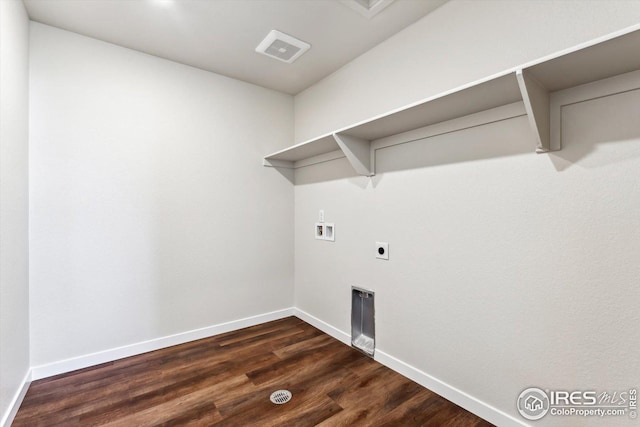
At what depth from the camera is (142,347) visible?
8.19ft

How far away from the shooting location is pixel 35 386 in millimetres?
2020

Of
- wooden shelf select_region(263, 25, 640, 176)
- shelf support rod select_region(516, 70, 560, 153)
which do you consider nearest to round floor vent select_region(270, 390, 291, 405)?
wooden shelf select_region(263, 25, 640, 176)

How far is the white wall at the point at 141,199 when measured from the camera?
84.7 inches

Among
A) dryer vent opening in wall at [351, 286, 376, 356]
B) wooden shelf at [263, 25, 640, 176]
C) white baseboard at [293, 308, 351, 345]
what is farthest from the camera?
white baseboard at [293, 308, 351, 345]

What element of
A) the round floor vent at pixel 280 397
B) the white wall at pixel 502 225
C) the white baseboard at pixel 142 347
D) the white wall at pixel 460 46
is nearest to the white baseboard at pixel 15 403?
the white baseboard at pixel 142 347

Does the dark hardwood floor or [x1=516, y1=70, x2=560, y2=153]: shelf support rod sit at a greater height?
[x1=516, y1=70, x2=560, y2=153]: shelf support rod

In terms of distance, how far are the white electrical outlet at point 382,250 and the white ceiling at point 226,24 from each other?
162 centimetres

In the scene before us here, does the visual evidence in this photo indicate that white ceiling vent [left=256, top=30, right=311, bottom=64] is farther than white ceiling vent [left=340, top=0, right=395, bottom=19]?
Yes

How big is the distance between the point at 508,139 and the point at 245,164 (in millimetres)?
2366

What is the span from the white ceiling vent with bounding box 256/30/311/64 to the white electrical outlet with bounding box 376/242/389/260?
68.3 inches

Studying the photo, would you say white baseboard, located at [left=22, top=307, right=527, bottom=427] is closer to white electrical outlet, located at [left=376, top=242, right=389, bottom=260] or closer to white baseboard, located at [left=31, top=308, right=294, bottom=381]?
white baseboard, located at [left=31, top=308, right=294, bottom=381]

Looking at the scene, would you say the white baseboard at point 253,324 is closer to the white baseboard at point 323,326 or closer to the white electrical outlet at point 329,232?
the white baseboard at point 323,326

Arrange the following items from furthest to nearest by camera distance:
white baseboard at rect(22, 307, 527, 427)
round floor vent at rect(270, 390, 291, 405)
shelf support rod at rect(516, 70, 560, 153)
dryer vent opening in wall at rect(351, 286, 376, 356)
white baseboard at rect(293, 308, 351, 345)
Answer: white baseboard at rect(293, 308, 351, 345) < dryer vent opening in wall at rect(351, 286, 376, 356) < round floor vent at rect(270, 390, 291, 405) < white baseboard at rect(22, 307, 527, 427) < shelf support rod at rect(516, 70, 560, 153)

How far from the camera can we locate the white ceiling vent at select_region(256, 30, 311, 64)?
227cm
